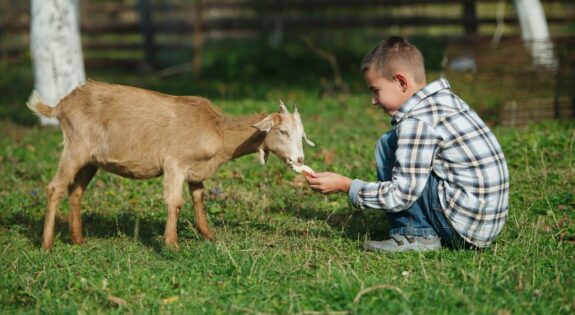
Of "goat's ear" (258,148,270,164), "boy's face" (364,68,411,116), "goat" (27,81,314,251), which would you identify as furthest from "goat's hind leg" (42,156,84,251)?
"boy's face" (364,68,411,116)

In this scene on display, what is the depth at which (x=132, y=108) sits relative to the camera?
6262mm

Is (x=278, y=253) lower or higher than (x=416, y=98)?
lower

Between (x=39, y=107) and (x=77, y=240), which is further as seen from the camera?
(x=39, y=107)

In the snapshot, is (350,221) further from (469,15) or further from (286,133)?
(469,15)

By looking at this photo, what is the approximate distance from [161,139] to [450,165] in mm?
2351

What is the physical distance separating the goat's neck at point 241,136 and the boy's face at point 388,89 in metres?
1.14

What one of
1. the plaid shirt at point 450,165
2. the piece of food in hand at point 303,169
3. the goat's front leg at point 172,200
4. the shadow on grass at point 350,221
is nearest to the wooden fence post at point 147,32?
the shadow on grass at point 350,221

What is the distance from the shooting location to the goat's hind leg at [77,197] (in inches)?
259

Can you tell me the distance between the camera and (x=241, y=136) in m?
6.22

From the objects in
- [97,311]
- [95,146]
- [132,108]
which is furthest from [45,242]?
[97,311]

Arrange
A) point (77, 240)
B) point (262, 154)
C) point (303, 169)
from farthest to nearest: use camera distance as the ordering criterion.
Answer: point (77, 240), point (262, 154), point (303, 169)

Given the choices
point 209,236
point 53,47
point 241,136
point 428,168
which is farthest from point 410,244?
point 53,47

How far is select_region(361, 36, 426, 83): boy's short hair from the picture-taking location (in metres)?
5.36

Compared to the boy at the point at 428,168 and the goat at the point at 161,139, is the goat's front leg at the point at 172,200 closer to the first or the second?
the goat at the point at 161,139
